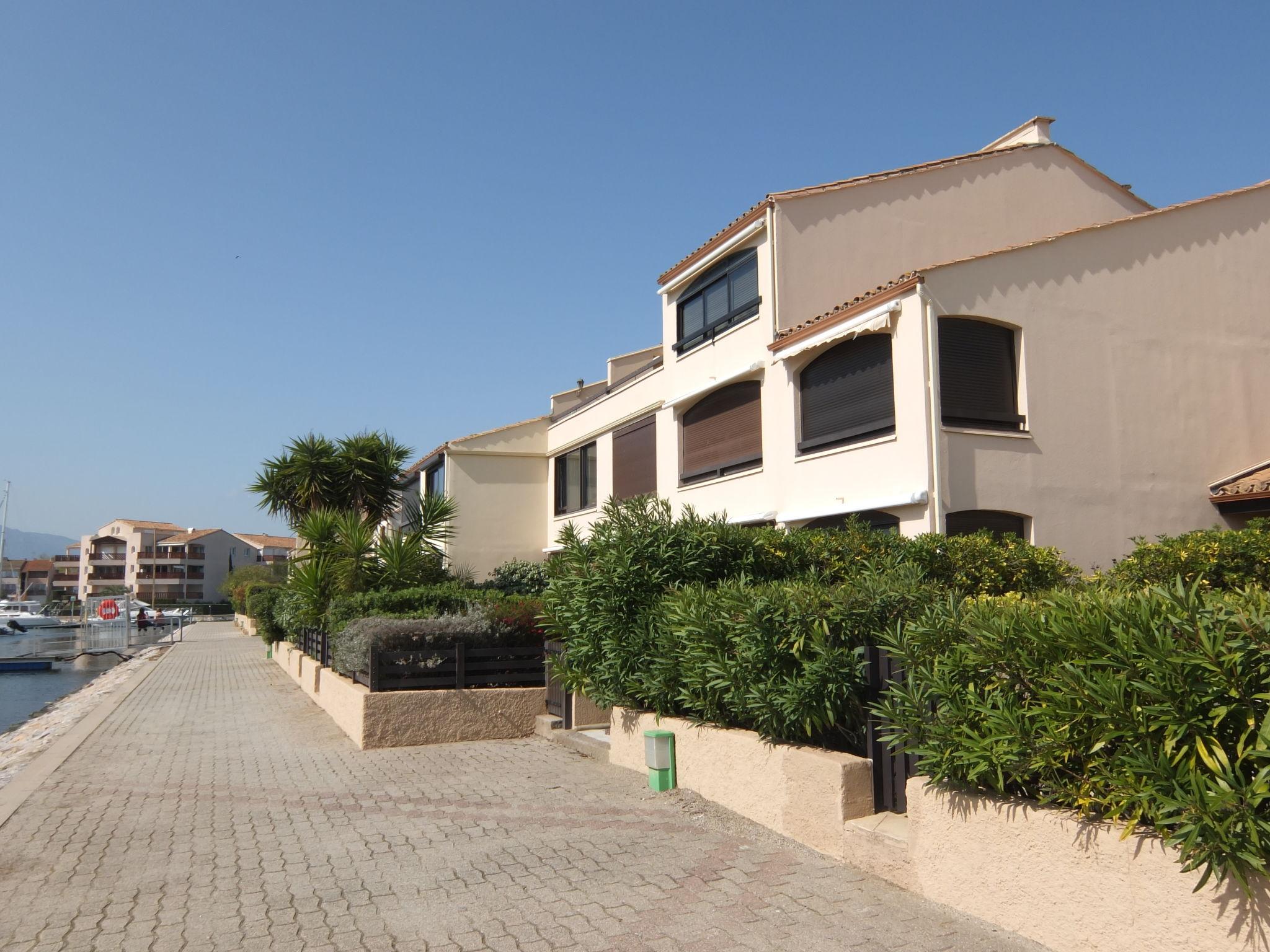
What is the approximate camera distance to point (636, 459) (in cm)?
2144

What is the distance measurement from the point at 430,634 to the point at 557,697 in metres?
1.89

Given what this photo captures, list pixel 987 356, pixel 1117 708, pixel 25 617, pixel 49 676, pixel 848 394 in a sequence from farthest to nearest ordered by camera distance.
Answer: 1. pixel 25 617
2. pixel 49 676
3. pixel 848 394
4. pixel 987 356
5. pixel 1117 708

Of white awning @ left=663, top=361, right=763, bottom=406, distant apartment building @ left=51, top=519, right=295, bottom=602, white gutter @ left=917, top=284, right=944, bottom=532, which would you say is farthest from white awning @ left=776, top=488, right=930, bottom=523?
distant apartment building @ left=51, top=519, right=295, bottom=602

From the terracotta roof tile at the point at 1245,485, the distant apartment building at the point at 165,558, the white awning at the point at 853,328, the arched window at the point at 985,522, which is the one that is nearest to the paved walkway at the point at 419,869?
the arched window at the point at 985,522

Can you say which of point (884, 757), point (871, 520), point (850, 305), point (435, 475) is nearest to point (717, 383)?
point (850, 305)

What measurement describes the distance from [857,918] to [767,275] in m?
12.3

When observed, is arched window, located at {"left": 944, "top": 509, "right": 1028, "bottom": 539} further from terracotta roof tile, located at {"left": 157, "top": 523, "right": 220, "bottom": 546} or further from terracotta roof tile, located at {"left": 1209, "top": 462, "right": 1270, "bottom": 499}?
terracotta roof tile, located at {"left": 157, "top": 523, "right": 220, "bottom": 546}

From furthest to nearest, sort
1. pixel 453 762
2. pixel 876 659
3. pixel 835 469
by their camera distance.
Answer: pixel 835 469
pixel 453 762
pixel 876 659

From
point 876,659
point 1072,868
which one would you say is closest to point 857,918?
point 1072,868

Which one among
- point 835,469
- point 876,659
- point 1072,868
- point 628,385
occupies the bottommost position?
point 1072,868

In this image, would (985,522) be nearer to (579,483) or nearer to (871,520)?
(871,520)

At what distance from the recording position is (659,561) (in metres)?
9.38

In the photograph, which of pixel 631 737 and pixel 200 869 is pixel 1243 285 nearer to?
pixel 631 737

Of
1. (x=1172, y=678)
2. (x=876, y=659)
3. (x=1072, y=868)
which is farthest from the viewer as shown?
(x=876, y=659)
